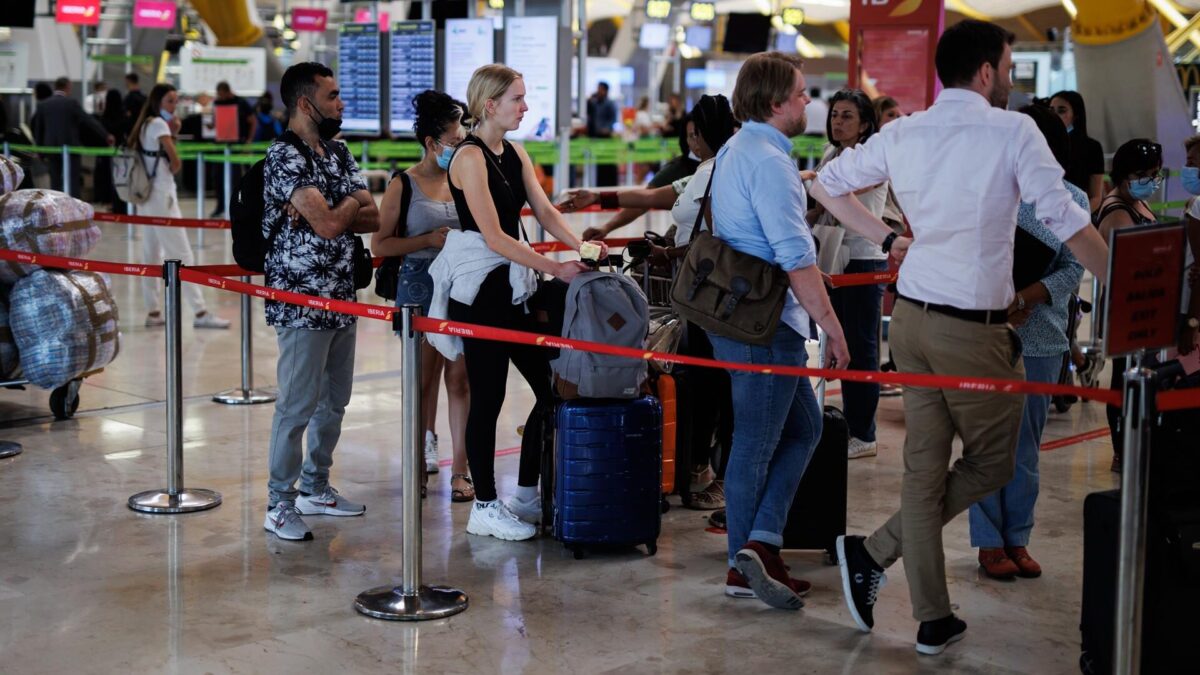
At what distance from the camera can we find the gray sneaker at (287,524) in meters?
4.96

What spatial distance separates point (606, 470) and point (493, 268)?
76 cm

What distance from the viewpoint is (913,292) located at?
12.1 feet

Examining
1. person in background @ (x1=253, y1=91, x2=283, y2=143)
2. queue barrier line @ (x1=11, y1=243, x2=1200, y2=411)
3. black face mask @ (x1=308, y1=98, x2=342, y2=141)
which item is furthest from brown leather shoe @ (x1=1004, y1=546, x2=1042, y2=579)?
person in background @ (x1=253, y1=91, x2=283, y2=143)

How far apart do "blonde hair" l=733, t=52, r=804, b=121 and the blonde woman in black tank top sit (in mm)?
795

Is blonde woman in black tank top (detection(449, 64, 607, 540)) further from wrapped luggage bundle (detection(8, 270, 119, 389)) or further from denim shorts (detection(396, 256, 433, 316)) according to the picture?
wrapped luggage bundle (detection(8, 270, 119, 389))

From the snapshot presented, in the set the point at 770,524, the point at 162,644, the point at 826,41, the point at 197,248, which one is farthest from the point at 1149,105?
the point at 826,41

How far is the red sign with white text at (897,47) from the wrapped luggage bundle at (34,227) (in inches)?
207

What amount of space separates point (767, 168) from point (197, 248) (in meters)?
12.0

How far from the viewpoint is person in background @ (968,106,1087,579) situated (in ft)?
15.0

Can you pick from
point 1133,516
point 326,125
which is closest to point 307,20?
point 326,125

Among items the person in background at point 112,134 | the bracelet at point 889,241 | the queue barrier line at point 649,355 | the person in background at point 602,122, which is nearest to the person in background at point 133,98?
the person in background at point 112,134

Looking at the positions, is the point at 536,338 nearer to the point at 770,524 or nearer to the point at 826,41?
the point at 770,524

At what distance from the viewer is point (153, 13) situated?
26094mm

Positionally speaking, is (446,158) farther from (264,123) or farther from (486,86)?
(264,123)
